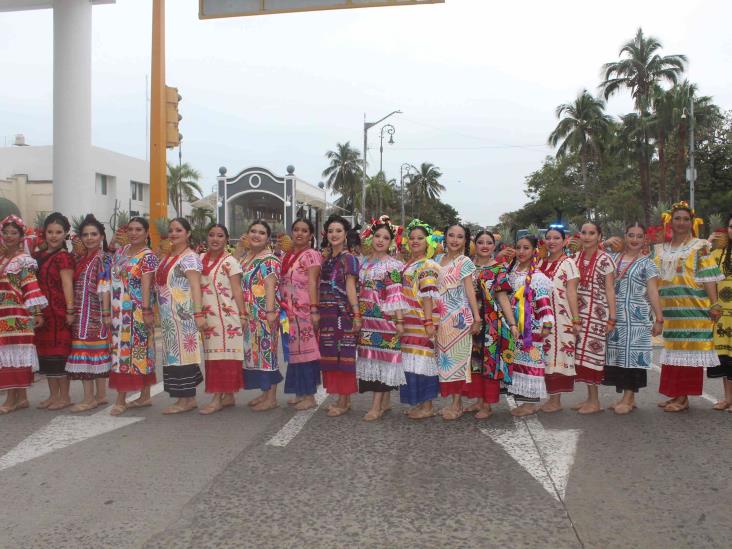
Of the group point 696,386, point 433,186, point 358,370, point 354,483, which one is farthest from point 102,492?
point 433,186

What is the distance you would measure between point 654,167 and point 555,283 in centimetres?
3777

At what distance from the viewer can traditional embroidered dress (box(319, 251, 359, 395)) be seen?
607cm

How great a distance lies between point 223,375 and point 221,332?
387 mm

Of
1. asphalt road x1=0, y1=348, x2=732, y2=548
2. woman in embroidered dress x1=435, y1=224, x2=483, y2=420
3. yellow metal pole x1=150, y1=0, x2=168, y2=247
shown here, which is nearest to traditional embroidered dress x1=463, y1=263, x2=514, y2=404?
woman in embroidered dress x1=435, y1=224, x2=483, y2=420

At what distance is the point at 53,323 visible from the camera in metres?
6.38

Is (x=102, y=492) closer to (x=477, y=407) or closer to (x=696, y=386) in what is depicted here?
(x=477, y=407)

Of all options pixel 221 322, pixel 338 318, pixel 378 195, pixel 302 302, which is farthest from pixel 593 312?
pixel 378 195

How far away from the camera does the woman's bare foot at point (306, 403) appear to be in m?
6.41

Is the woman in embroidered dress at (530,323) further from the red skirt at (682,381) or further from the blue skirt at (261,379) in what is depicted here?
the blue skirt at (261,379)

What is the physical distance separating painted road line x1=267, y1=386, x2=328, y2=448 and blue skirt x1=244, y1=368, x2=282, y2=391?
14.5 inches

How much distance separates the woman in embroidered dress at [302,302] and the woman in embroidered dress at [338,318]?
0.11 meters

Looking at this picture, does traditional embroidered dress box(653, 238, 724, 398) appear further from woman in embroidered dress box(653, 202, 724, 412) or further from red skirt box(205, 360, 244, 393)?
red skirt box(205, 360, 244, 393)

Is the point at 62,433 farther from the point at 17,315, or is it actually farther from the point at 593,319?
the point at 593,319

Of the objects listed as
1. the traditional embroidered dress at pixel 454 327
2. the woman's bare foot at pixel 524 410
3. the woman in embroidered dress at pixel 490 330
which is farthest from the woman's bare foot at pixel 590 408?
the traditional embroidered dress at pixel 454 327
